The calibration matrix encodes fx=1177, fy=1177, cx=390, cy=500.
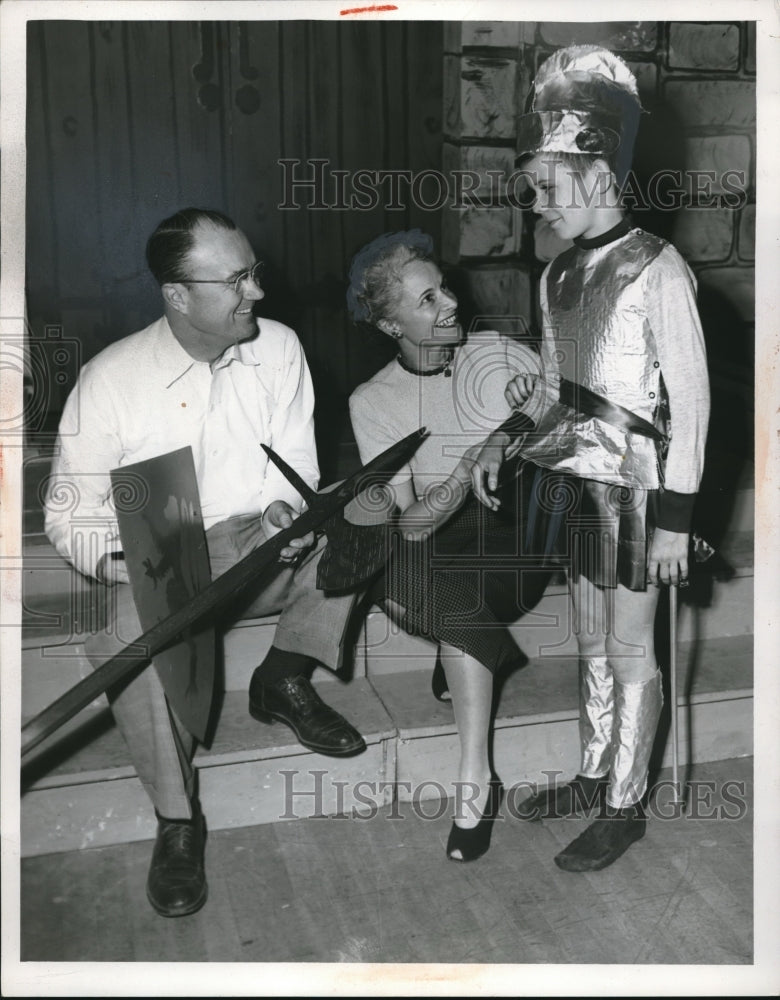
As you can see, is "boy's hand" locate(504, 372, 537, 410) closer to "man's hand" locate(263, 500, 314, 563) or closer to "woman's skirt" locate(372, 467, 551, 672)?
"woman's skirt" locate(372, 467, 551, 672)

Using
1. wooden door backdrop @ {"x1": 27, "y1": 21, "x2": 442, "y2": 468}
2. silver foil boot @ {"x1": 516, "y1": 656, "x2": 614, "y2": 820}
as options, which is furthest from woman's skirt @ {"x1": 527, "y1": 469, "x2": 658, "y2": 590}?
wooden door backdrop @ {"x1": 27, "y1": 21, "x2": 442, "y2": 468}

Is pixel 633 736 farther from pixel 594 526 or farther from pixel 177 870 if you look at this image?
pixel 177 870

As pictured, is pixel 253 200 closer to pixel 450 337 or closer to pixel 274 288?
pixel 274 288

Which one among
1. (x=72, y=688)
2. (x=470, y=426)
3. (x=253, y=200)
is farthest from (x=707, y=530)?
(x=72, y=688)

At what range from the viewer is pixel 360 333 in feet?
8.21

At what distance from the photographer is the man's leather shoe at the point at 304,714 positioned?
2604mm

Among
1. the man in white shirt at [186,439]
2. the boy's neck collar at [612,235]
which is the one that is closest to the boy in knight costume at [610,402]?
the boy's neck collar at [612,235]

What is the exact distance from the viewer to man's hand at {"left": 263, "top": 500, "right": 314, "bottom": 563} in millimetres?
2506

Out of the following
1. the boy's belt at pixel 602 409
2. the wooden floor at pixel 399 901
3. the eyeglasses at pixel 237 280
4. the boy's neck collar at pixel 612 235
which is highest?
the boy's neck collar at pixel 612 235

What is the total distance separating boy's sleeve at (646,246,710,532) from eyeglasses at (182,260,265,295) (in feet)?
2.62

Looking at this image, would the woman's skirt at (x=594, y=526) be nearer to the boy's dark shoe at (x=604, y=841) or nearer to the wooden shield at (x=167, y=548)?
the boy's dark shoe at (x=604, y=841)

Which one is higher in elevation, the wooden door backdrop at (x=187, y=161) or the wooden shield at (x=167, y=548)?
the wooden door backdrop at (x=187, y=161)

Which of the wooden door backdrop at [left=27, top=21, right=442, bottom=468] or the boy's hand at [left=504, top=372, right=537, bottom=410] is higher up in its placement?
the wooden door backdrop at [left=27, top=21, right=442, bottom=468]

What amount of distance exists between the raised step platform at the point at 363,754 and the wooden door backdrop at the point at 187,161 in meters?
0.69
